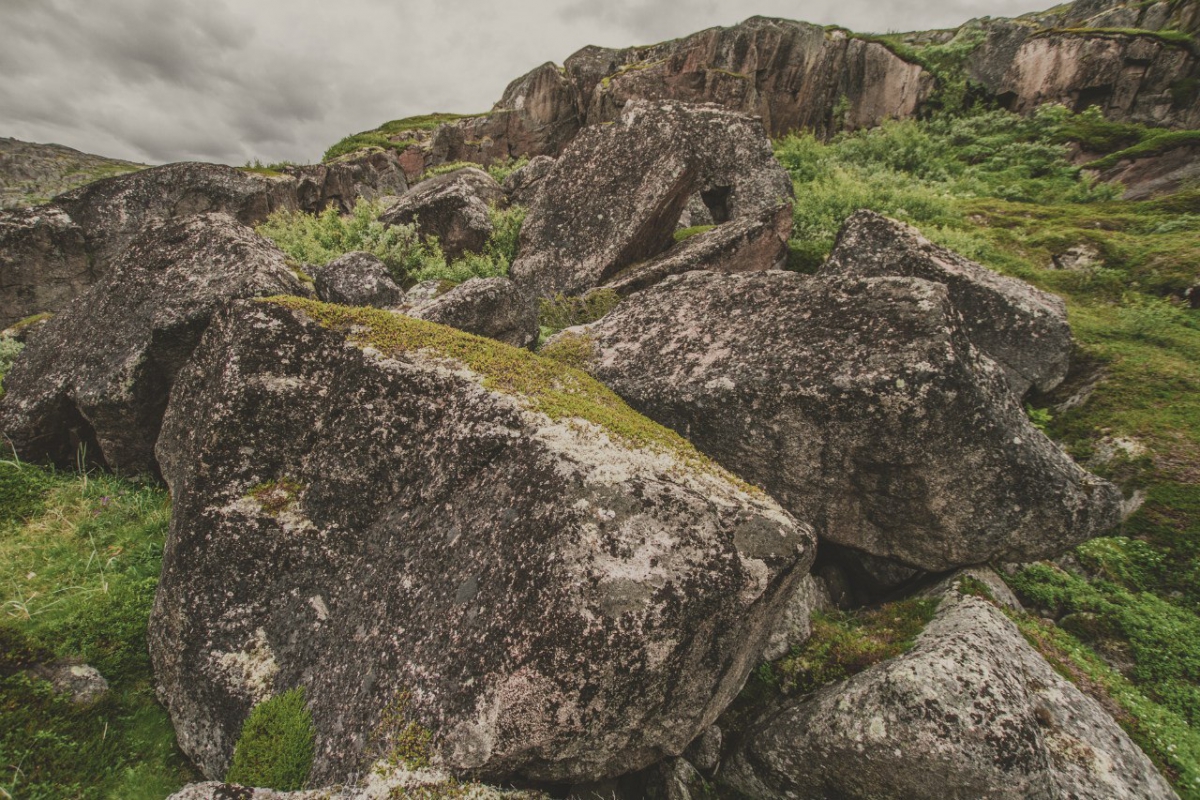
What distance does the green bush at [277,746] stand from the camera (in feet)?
14.7

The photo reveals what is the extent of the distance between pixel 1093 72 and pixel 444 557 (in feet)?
145

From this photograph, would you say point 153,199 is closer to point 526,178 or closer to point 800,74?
point 526,178

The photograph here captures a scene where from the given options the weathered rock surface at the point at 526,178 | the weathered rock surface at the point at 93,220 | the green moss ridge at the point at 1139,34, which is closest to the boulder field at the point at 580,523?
the weathered rock surface at the point at 93,220

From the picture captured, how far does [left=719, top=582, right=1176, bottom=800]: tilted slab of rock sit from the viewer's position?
13.9ft

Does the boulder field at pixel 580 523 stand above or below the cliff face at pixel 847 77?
below

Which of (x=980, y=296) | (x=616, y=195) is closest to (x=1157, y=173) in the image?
(x=980, y=296)

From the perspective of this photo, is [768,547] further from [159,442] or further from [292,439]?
[159,442]

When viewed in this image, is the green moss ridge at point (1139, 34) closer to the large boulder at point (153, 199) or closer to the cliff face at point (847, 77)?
the cliff face at point (847, 77)

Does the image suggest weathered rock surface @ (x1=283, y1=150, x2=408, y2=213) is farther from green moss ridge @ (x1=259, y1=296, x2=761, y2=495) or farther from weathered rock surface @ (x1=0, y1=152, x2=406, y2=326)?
green moss ridge @ (x1=259, y1=296, x2=761, y2=495)

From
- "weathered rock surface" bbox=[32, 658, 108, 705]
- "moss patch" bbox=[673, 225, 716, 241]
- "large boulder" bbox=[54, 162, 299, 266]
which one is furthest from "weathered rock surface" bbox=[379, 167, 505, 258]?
"weathered rock surface" bbox=[32, 658, 108, 705]

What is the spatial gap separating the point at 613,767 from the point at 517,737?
1.06 meters

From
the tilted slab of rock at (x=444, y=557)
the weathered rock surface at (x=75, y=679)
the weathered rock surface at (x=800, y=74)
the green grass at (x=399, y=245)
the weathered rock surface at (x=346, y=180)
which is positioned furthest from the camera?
the weathered rock surface at (x=800, y=74)

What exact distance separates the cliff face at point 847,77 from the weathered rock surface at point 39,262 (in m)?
27.5

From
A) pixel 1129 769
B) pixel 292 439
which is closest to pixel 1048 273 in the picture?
pixel 1129 769
